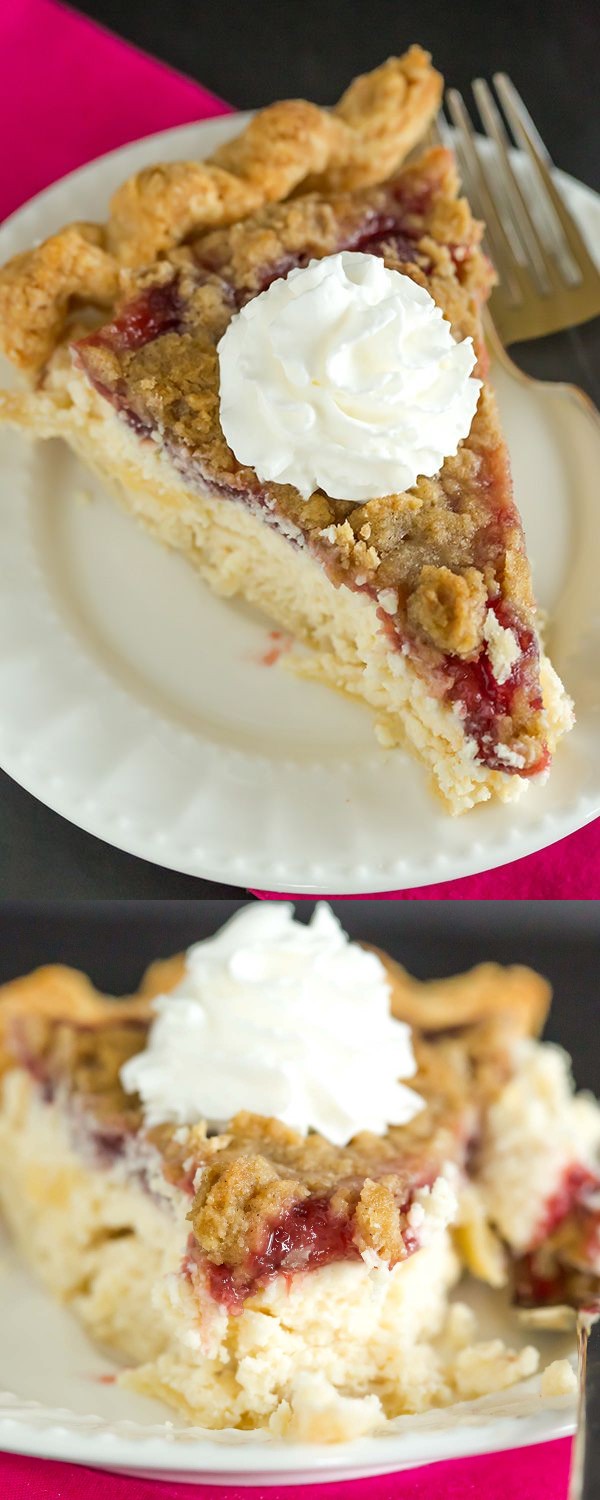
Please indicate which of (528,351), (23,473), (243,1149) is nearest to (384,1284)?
(243,1149)

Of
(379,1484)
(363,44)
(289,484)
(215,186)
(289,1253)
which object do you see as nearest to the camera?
(289,1253)

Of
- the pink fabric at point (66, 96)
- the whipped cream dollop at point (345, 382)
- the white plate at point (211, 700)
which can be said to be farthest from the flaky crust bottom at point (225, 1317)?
the pink fabric at point (66, 96)

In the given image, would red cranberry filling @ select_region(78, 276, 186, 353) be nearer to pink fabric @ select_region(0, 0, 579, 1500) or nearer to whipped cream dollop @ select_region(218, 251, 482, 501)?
whipped cream dollop @ select_region(218, 251, 482, 501)

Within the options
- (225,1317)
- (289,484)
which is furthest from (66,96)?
(225,1317)

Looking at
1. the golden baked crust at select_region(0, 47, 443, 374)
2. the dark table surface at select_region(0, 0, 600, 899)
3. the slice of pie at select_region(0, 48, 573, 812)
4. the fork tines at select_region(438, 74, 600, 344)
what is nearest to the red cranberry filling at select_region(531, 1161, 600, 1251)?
the slice of pie at select_region(0, 48, 573, 812)

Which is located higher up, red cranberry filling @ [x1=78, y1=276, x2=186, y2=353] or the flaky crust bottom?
red cranberry filling @ [x1=78, y1=276, x2=186, y2=353]

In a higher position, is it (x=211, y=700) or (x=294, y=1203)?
(x=211, y=700)

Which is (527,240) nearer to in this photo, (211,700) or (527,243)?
(527,243)
